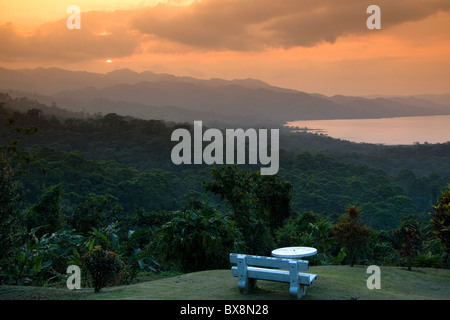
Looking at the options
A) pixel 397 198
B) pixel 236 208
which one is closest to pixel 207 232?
pixel 236 208

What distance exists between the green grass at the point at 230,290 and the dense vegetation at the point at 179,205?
2.01 feet

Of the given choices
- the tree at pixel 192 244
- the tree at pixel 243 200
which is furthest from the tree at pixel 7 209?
the tree at pixel 243 200

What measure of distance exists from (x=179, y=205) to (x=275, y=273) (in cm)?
4215

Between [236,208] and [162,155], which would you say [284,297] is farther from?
[162,155]

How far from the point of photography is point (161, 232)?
35.9 ft

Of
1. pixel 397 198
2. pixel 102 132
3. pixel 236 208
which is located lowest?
pixel 397 198

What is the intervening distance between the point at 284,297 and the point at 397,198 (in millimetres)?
50643

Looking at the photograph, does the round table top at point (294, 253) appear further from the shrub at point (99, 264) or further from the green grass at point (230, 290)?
the shrub at point (99, 264)

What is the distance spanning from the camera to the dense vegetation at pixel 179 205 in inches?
393

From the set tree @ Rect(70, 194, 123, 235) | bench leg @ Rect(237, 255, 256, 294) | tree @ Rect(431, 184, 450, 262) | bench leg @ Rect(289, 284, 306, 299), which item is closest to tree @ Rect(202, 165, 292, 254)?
tree @ Rect(70, 194, 123, 235)

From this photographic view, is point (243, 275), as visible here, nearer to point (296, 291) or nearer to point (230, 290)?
point (230, 290)

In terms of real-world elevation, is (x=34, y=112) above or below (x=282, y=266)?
above
